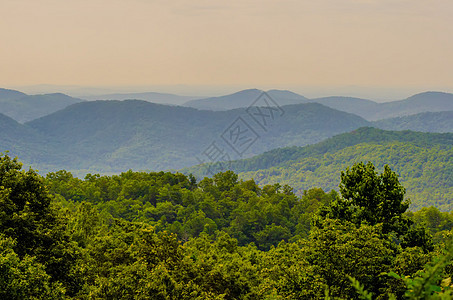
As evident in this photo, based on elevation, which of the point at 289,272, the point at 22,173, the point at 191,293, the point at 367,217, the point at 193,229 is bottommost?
the point at 193,229

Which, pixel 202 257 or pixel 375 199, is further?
pixel 202 257

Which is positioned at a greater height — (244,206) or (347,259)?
(347,259)

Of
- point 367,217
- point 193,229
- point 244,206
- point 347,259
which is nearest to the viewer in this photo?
point 347,259

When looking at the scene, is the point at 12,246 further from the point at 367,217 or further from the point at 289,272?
the point at 367,217

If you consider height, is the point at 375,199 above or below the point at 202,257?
above

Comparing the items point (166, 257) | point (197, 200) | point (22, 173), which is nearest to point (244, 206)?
point (197, 200)

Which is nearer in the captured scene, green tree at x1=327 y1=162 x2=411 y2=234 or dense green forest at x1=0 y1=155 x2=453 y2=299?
dense green forest at x1=0 y1=155 x2=453 y2=299

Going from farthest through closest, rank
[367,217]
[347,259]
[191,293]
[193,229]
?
[193,229] < [367,217] < [191,293] < [347,259]

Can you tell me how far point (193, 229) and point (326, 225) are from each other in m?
43.6

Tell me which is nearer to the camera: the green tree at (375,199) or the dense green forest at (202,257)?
the dense green forest at (202,257)

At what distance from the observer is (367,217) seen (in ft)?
67.1

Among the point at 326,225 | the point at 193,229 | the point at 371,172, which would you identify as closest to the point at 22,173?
the point at 326,225

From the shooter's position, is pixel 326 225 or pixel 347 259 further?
pixel 326 225

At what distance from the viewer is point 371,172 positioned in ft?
67.6
